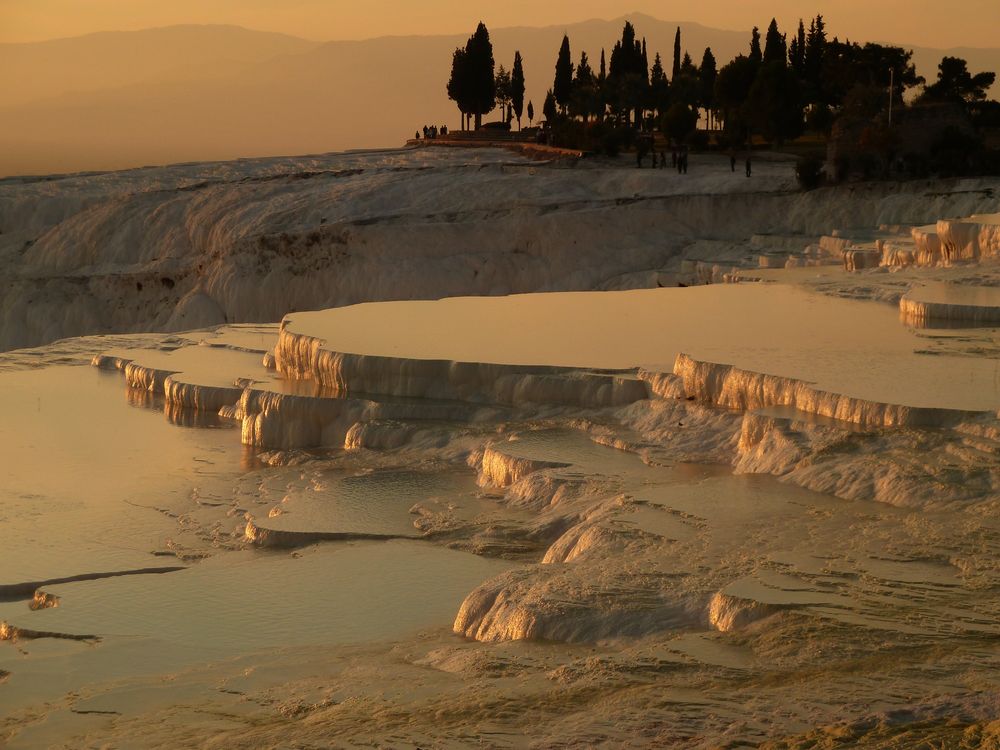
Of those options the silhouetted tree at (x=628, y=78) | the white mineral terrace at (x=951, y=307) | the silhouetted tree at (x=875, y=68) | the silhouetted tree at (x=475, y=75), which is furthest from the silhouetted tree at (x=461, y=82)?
the white mineral terrace at (x=951, y=307)

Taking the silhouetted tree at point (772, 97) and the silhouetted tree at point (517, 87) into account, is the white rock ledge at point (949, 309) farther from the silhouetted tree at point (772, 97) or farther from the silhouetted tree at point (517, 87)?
the silhouetted tree at point (517, 87)

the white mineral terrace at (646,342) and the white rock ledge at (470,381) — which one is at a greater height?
the white mineral terrace at (646,342)

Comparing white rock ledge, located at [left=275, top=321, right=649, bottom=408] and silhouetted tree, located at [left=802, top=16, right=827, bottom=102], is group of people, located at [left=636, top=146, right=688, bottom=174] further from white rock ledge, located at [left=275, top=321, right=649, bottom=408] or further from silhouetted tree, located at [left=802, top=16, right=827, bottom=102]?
white rock ledge, located at [left=275, top=321, right=649, bottom=408]

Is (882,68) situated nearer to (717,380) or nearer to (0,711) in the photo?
(717,380)

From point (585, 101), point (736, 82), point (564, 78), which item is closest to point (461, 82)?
point (564, 78)

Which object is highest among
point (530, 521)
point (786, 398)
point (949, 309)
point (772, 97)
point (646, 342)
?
point (772, 97)

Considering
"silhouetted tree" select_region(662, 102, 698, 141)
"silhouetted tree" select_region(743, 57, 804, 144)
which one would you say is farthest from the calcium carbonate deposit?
"silhouetted tree" select_region(662, 102, 698, 141)

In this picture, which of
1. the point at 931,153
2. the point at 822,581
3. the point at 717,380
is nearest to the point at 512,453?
the point at 717,380

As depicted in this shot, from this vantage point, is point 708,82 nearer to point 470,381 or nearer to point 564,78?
point 564,78
